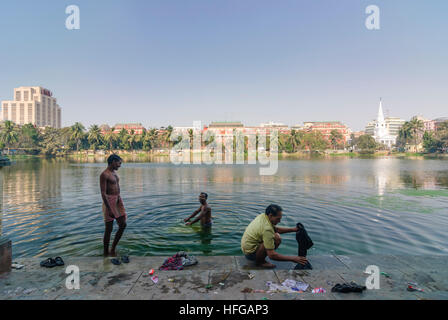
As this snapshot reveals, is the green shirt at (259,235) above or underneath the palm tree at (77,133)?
underneath

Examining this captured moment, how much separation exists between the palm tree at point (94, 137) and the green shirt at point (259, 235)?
125 metres

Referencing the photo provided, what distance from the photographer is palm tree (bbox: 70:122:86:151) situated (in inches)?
4500

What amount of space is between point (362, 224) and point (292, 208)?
3621mm

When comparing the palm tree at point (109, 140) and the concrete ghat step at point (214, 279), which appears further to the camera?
the palm tree at point (109, 140)

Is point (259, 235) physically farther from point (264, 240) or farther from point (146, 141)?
point (146, 141)

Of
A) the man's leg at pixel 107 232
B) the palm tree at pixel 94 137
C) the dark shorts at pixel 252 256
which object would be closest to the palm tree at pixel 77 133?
the palm tree at pixel 94 137

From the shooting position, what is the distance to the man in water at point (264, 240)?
5660mm

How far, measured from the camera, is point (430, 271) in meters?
5.68

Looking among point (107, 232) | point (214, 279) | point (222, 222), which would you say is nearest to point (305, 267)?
point (214, 279)

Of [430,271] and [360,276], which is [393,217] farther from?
[360,276]
